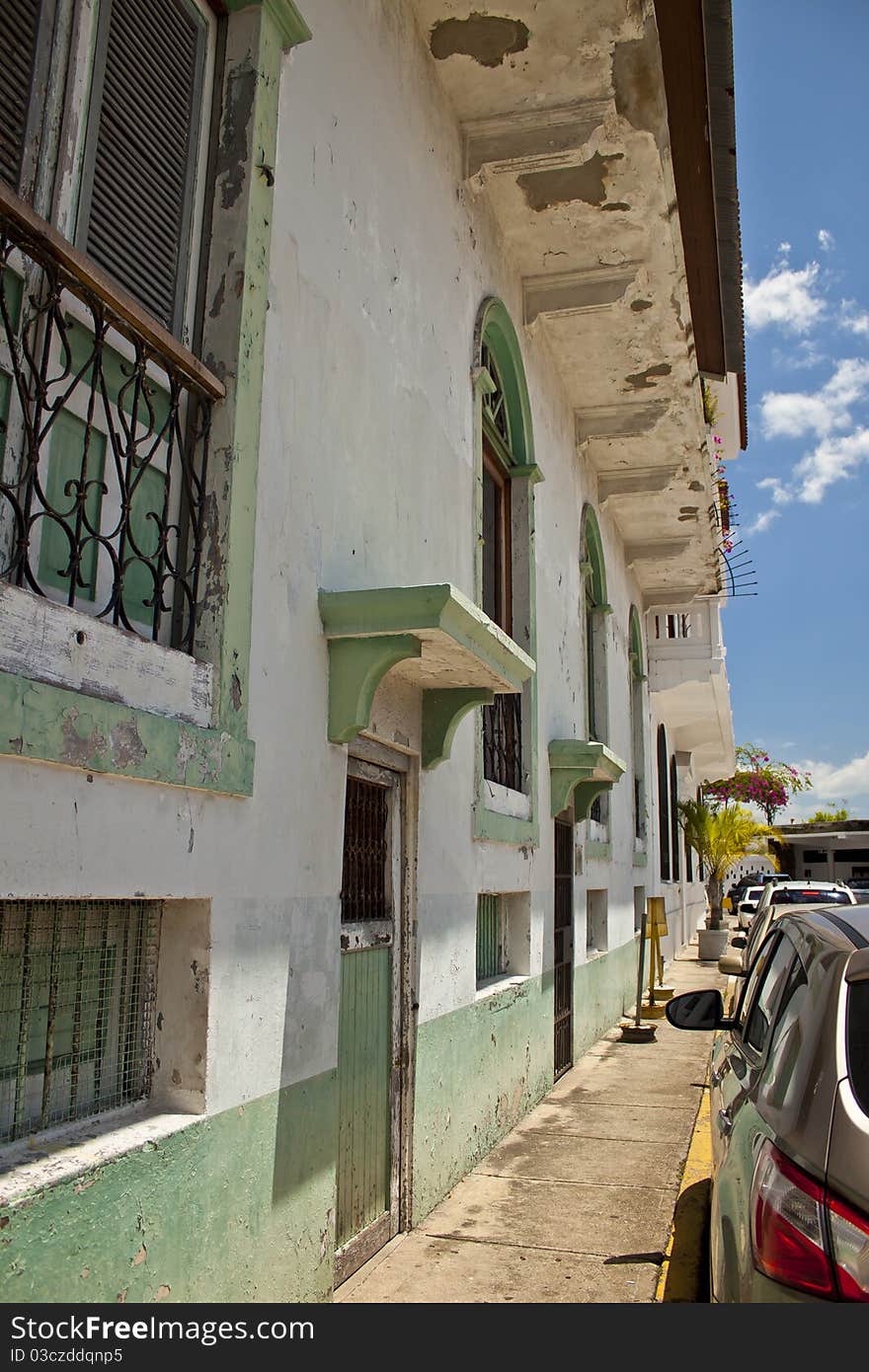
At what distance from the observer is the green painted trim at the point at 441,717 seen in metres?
5.44

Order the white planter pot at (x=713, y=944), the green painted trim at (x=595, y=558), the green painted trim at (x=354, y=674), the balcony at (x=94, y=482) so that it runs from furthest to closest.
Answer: the white planter pot at (x=713, y=944)
the green painted trim at (x=595, y=558)
the green painted trim at (x=354, y=674)
the balcony at (x=94, y=482)

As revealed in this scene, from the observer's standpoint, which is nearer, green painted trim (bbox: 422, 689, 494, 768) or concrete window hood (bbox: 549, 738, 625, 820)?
green painted trim (bbox: 422, 689, 494, 768)

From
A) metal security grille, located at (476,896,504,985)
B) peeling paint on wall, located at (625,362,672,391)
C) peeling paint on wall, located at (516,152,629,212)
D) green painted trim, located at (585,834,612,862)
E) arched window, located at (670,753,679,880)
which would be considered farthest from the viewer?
arched window, located at (670,753,679,880)

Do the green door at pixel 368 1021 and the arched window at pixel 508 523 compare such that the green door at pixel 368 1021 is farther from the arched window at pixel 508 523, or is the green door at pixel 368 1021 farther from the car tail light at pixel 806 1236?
the car tail light at pixel 806 1236

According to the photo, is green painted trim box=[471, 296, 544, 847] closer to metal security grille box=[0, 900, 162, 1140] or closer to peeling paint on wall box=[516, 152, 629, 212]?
peeling paint on wall box=[516, 152, 629, 212]

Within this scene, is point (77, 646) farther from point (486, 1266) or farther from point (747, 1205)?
point (486, 1266)

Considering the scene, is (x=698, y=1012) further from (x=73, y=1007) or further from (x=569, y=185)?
(x=569, y=185)

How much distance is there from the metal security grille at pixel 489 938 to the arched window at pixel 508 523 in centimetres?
89

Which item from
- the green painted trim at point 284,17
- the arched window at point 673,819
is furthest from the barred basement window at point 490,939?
the arched window at point 673,819

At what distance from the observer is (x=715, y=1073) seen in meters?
4.26

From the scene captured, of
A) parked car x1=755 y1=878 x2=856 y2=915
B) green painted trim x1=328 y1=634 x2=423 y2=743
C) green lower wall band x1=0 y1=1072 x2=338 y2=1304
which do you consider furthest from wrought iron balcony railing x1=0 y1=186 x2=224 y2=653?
parked car x1=755 y1=878 x2=856 y2=915

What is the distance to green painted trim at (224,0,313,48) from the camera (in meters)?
3.89

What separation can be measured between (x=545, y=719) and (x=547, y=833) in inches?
37.3

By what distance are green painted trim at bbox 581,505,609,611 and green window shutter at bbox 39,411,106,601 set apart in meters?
8.96
